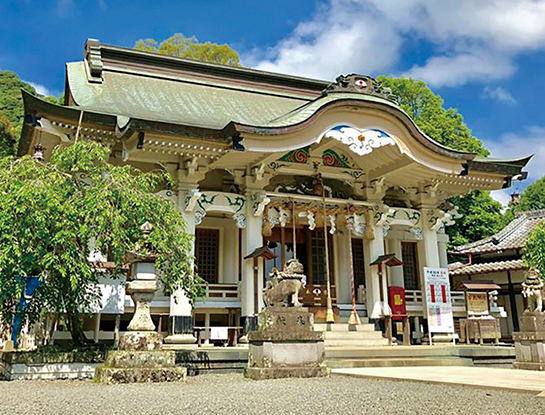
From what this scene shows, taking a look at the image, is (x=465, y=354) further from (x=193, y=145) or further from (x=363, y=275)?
(x=193, y=145)

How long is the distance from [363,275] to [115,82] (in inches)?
359

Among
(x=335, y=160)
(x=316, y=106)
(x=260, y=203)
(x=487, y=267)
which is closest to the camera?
(x=316, y=106)

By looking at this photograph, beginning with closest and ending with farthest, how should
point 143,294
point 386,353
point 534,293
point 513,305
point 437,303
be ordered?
point 143,294
point 534,293
point 386,353
point 437,303
point 513,305

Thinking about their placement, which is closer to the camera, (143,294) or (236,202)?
(143,294)

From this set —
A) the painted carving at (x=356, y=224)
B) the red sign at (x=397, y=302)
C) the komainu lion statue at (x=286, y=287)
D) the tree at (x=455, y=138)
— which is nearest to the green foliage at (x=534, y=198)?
the tree at (x=455, y=138)

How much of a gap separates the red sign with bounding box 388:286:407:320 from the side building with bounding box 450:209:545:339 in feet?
28.0

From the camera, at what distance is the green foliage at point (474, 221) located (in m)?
25.2

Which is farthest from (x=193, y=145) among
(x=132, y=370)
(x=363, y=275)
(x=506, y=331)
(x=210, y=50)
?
(x=210, y=50)

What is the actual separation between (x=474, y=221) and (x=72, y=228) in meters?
21.9

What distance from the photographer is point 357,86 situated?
1286 cm

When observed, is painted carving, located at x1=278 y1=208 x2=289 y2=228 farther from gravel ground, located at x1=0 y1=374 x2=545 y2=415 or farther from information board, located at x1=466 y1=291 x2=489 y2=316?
gravel ground, located at x1=0 y1=374 x2=545 y2=415

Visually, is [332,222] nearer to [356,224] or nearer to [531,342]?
[356,224]

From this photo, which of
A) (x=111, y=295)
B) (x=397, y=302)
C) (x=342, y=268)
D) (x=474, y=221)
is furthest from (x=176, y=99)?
(x=474, y=221)

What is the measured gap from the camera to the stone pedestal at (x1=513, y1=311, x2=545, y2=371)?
8930 millimetres
